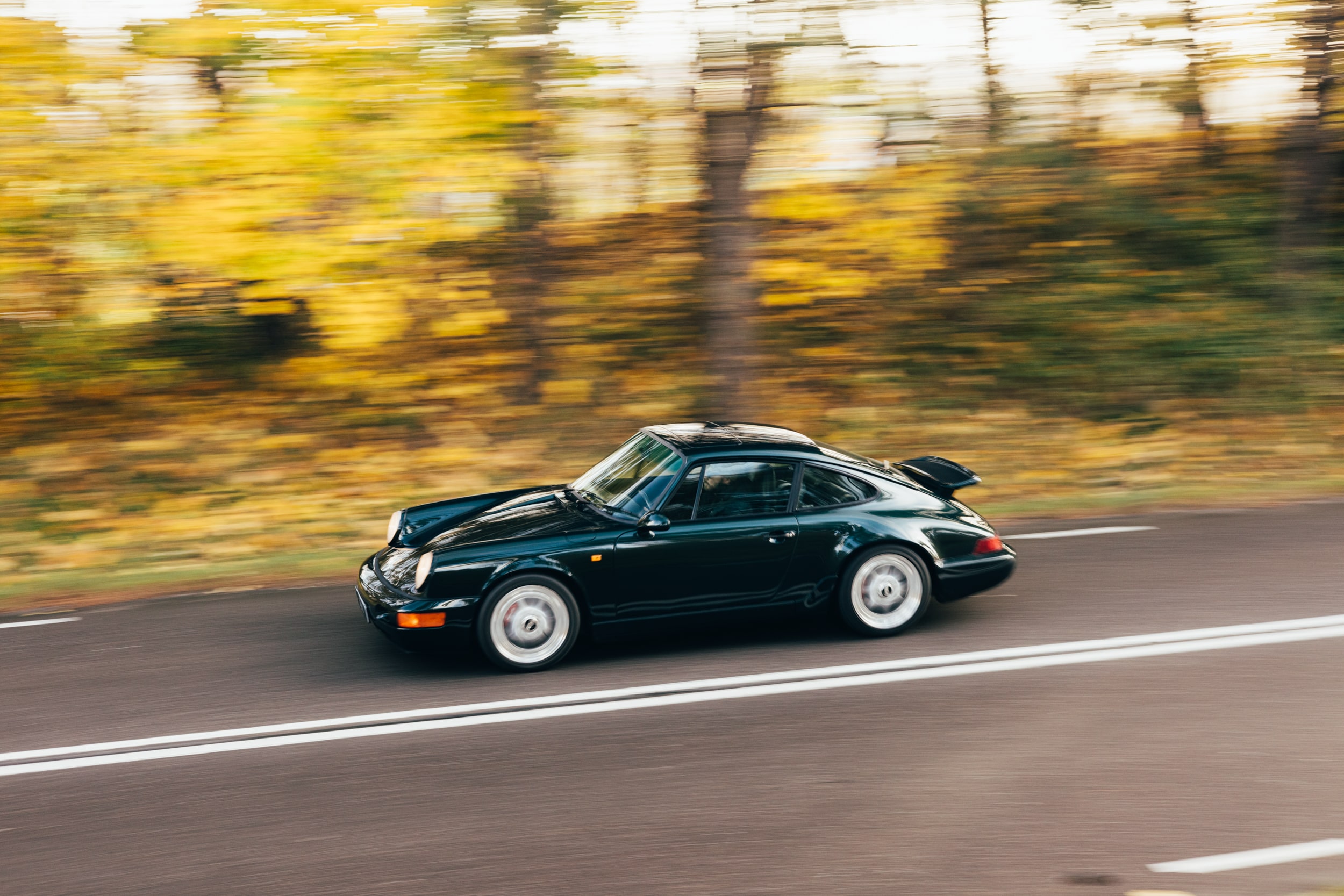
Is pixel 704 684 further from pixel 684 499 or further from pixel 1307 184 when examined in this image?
pixel 1307 184

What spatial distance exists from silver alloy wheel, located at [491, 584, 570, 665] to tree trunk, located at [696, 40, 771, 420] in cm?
682

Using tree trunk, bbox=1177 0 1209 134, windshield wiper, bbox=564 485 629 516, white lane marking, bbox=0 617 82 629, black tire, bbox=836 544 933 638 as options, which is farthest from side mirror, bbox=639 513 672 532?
tree trunk, bbox=1177 0 1209 134

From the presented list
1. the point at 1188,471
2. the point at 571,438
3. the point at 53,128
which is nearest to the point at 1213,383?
the point at 1188,471

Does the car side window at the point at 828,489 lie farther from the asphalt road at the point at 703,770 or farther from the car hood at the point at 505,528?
the car hood at the point at 505,528

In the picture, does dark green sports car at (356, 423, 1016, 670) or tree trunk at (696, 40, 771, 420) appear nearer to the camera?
dark green sports car at (356, 423, 1016, 670)

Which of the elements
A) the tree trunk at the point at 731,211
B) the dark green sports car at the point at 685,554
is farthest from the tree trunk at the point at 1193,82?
the dark green sports car at the point at 685,554

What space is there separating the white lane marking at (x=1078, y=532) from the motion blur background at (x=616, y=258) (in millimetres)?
928

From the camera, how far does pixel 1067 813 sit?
4691 mm

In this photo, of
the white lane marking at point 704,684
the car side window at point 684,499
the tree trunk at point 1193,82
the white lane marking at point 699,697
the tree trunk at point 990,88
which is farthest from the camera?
the tree trunk at point 1193,82

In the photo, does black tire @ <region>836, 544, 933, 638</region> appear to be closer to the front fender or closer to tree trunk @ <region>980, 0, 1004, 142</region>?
the front fender

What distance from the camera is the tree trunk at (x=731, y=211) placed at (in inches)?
470

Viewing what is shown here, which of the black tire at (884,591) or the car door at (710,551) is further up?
the car door at (710,551)

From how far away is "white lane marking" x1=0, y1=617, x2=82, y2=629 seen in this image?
25.6 ft

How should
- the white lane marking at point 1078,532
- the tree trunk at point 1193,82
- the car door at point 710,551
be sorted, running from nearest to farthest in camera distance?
the car door at point 710,551 → the white lane marking at point 1078,532 → the tree trunk at point 1193,82
